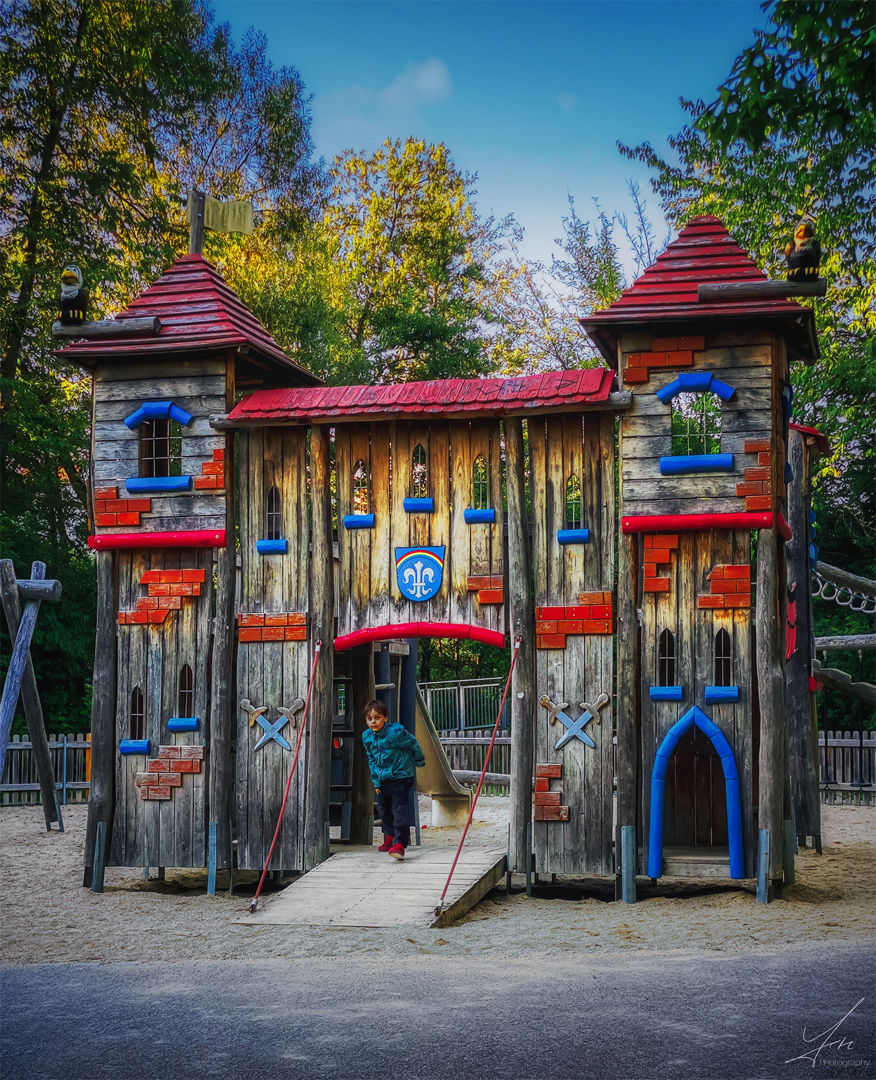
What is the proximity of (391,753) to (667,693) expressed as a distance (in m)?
2.80

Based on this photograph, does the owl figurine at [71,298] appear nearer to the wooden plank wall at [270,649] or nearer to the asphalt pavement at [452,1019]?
the wooden plank wall at [270,649]

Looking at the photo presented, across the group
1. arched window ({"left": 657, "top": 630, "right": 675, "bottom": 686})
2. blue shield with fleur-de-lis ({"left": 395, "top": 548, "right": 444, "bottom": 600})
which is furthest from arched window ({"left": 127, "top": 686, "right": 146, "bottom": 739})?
arched window ({"left": 657, "top": 630, "right": 675, "bottom": 686})

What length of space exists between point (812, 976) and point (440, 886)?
387 cm

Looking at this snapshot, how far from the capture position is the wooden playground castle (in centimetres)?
1007

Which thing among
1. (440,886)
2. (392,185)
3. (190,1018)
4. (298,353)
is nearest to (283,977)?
(190,1018)

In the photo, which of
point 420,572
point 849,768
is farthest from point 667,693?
point 849,768

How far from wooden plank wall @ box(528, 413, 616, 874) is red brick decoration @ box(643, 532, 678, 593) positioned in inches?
13.1

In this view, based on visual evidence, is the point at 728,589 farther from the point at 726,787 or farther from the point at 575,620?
the point at 726,787

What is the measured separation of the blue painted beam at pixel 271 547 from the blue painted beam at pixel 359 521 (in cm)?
66

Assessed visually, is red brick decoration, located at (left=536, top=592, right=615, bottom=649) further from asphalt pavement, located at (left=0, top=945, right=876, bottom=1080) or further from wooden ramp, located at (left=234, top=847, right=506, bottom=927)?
asphalt pavement, located at (left=0, top=945, right=876, bottom=1080)

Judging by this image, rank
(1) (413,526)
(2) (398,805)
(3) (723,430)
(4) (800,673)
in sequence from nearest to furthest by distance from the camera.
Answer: (3) (723,430) < (1) (413,526) < (2) (398,805) < (4) (800,673)

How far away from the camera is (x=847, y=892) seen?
10.4 m

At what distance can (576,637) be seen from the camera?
10469 mm

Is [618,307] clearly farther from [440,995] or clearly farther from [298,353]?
[298,353]
